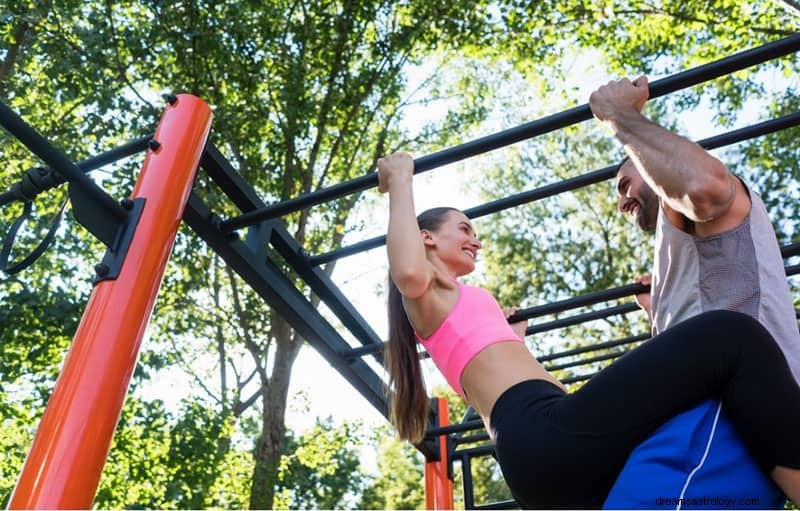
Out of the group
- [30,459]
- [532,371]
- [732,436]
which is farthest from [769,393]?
[30,459]

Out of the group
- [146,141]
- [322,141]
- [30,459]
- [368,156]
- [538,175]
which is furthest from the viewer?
[538,175]

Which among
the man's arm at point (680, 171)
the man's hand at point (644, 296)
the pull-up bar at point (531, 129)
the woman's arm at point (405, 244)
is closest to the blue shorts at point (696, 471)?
the man's arm at point (680, 171)

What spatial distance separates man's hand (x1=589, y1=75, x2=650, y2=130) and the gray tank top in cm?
26

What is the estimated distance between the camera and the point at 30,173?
5.63 feet

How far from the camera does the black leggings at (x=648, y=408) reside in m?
1.07

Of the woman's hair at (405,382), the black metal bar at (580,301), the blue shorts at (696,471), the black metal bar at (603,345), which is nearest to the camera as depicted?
the blue shorts at (696,471)

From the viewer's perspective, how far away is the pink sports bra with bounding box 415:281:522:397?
148 cm

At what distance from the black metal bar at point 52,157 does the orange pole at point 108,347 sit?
91mm

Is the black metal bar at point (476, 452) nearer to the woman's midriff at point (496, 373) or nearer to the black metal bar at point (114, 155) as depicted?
the woman's midriff at point (496, 373)

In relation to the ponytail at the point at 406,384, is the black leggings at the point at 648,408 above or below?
below

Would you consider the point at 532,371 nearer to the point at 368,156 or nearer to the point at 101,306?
the point at 101,306

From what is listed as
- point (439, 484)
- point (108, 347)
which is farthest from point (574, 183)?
point (439, 484)

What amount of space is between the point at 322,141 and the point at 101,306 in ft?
23.3

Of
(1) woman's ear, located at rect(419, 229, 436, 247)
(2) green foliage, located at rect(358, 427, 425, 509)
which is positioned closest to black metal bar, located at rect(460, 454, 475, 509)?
(1) woman's ear, located at rect(419, 229, 436, 247)
